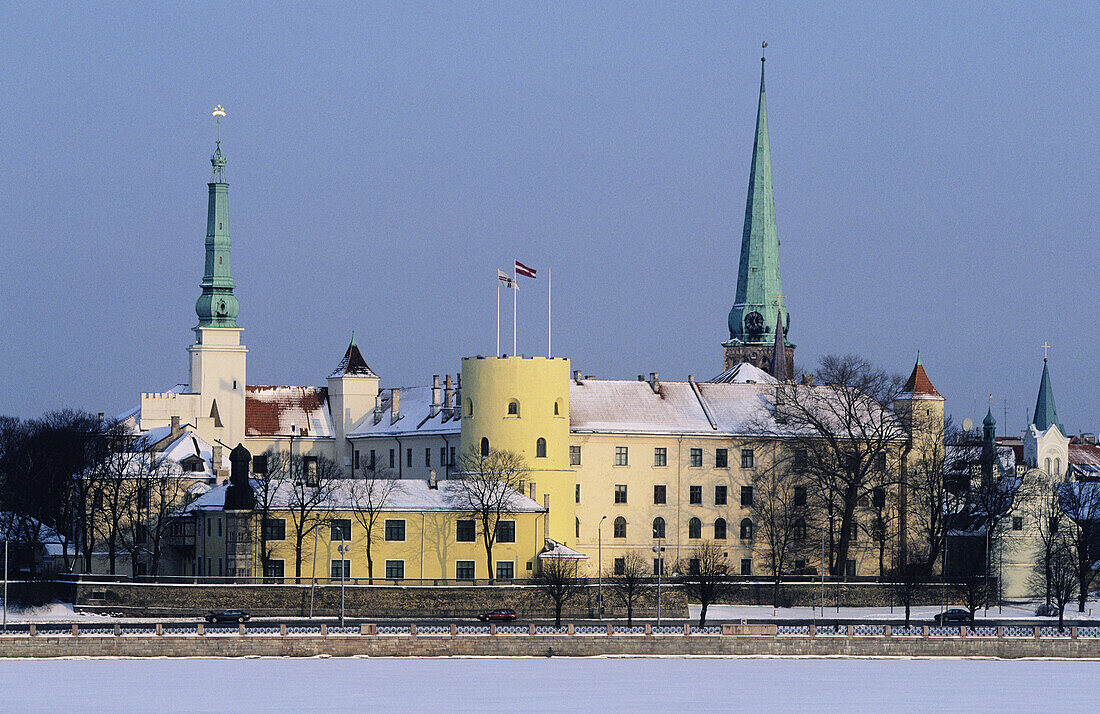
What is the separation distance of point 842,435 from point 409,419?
86.2 ft

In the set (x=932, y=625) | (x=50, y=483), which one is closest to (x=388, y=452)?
(x=50, y=483)

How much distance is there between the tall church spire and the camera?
184 metres

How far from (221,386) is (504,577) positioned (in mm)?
39547

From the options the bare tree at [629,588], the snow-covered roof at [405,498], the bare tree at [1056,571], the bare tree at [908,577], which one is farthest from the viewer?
the bare tree at [1056,571]

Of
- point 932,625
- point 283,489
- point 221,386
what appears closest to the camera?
point 932,625

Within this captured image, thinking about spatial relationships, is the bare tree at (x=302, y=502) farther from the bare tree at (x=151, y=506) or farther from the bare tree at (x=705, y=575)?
the bare tree at (x=705, y=575)

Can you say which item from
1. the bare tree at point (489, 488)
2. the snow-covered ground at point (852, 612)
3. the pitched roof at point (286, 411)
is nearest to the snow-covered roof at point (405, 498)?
the bare tree at point (489, 488)

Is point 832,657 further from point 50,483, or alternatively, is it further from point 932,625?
point 50,483

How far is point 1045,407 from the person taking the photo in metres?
180

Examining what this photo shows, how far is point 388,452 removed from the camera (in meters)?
140

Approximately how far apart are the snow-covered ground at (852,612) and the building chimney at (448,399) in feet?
83.3

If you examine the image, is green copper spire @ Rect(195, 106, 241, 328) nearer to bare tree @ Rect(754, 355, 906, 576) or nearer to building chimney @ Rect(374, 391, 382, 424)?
building chimney @ Rect(374, 391, 382, 424)

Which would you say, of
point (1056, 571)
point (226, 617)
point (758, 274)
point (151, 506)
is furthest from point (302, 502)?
point (758, 274)

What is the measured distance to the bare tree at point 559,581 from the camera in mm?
103188
